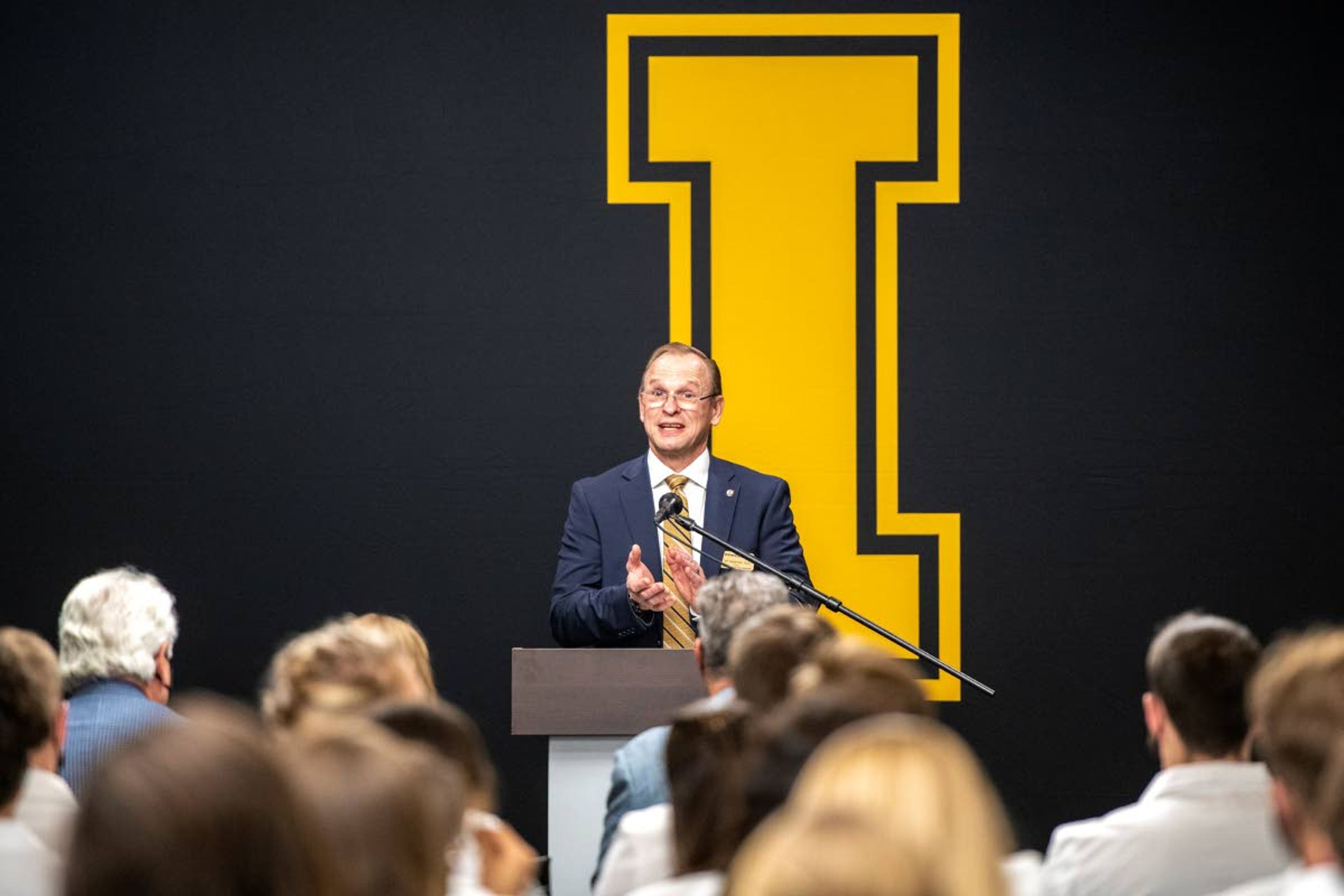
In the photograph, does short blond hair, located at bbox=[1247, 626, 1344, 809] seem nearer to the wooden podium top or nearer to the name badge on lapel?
the wooden podium top

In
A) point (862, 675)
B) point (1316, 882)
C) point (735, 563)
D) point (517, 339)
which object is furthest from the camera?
point (517, 339)

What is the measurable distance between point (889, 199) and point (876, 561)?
1276mm

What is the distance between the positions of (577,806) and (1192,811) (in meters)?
1.69

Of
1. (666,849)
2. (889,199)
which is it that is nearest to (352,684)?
(666,849)

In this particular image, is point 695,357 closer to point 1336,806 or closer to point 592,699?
point 592,699

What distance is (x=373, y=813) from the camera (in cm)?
141

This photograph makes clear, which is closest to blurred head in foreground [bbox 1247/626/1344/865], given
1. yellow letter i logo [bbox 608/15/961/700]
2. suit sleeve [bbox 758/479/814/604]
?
suit sleeve [bbox 758/479/814/604]

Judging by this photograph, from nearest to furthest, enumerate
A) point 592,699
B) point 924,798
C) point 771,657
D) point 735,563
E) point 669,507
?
1. point 924,798
2. point 771,657
3. point 592,699
4. point 669,507
5. point 735,563

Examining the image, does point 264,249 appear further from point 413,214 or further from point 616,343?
point 616,343

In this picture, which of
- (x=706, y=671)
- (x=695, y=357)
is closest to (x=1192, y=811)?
(x=706, y=671)

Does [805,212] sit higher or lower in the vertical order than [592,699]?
higher

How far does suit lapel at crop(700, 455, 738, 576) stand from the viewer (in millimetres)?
4941

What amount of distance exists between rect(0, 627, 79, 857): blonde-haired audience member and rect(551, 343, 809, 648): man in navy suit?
2.26 metres

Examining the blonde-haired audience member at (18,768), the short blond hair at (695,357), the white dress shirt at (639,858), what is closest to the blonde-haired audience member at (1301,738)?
the white dress shirt at (639,858)
